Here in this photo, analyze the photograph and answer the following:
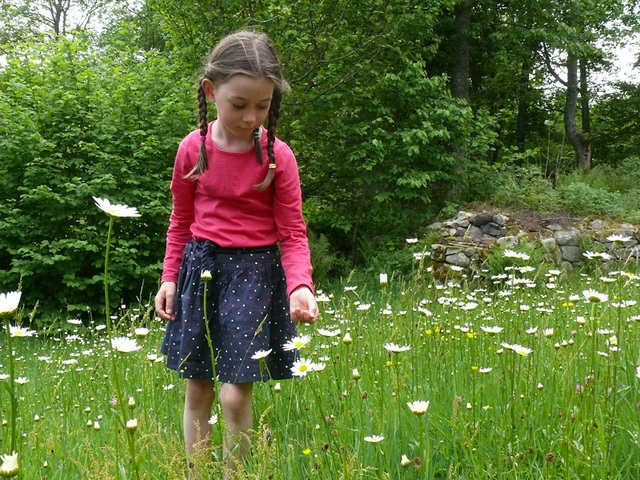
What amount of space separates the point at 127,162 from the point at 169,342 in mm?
5740

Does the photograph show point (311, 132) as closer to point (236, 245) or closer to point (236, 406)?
point (236, 245)

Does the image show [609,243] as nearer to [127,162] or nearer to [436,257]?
[436,257]

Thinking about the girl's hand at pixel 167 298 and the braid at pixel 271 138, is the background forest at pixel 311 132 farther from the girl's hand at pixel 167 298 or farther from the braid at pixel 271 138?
the braid at pixel 271 138

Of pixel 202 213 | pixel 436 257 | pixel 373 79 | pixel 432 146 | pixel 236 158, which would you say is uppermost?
pixel 373 79

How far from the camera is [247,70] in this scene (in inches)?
78.8

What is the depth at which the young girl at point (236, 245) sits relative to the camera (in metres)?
2.04

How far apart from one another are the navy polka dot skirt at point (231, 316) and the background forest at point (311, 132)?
507cm

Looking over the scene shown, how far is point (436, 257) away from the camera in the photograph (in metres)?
8.30

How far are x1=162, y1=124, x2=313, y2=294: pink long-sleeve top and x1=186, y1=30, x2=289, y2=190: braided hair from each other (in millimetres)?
34

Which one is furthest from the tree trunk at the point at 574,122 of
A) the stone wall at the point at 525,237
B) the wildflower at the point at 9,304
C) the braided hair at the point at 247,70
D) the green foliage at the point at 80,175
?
the wildflower at the point at 9,304

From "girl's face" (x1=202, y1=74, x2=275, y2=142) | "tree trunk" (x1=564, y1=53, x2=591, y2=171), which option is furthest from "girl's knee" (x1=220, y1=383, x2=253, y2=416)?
"tree trunk" (x1=564, y1=53, x2=591, y2=171)

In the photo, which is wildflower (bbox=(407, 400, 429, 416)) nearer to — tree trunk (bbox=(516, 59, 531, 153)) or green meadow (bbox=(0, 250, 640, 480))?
green meadow (bbox=(0, 250, 640, 480))

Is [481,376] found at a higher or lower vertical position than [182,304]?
lower

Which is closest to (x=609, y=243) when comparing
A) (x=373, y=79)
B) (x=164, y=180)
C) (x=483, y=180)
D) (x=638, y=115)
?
(x=483, y=180)
